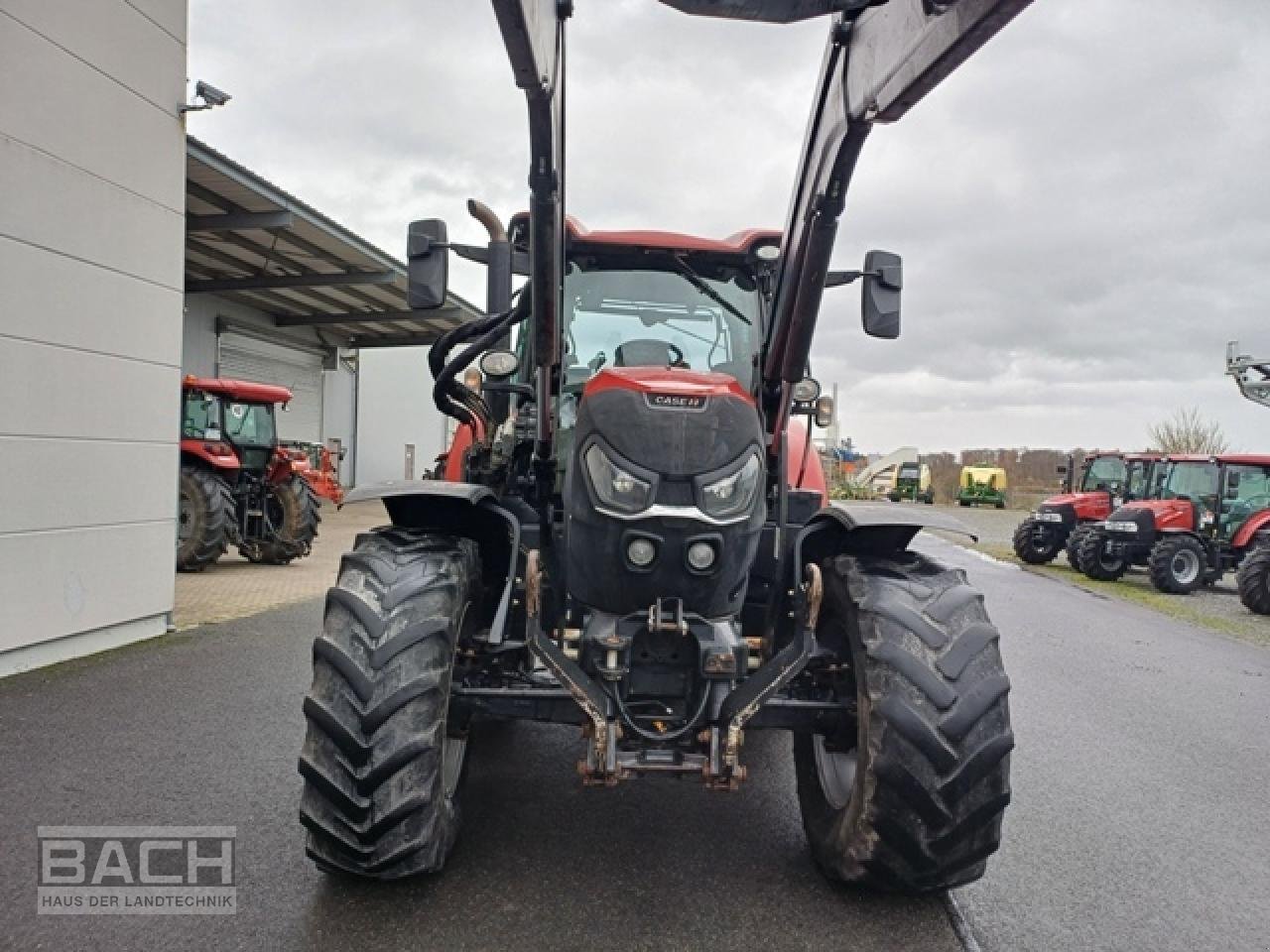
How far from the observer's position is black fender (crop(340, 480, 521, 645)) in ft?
9.61

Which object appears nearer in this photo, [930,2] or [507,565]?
[930,2]

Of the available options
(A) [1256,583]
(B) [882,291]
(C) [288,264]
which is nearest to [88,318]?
(B) [882,291]

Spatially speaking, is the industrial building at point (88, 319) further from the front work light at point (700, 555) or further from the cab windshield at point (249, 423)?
the cab windshield at point (249, 423)

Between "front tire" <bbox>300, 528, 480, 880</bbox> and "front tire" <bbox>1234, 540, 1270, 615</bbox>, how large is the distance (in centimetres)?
1226

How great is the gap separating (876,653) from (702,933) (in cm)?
98

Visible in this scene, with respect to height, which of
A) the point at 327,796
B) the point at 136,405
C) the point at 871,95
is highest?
the point at 871,95

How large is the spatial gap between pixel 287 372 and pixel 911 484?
31716 mm

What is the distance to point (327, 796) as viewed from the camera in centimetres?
250

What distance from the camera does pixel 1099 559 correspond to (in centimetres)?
1451

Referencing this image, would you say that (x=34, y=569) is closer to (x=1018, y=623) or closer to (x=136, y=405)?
(x=136, y=405)

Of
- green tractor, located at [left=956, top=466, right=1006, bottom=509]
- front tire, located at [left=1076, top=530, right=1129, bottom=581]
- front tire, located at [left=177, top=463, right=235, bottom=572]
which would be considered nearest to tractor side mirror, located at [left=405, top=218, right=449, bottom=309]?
front tire, located at [left=177, top=463, right=235, bottom=572]

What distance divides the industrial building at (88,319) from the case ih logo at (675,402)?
4.48 metres

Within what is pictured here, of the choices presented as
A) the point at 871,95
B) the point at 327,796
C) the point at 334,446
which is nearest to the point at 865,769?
the point at 327,796

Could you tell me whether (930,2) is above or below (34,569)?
above
